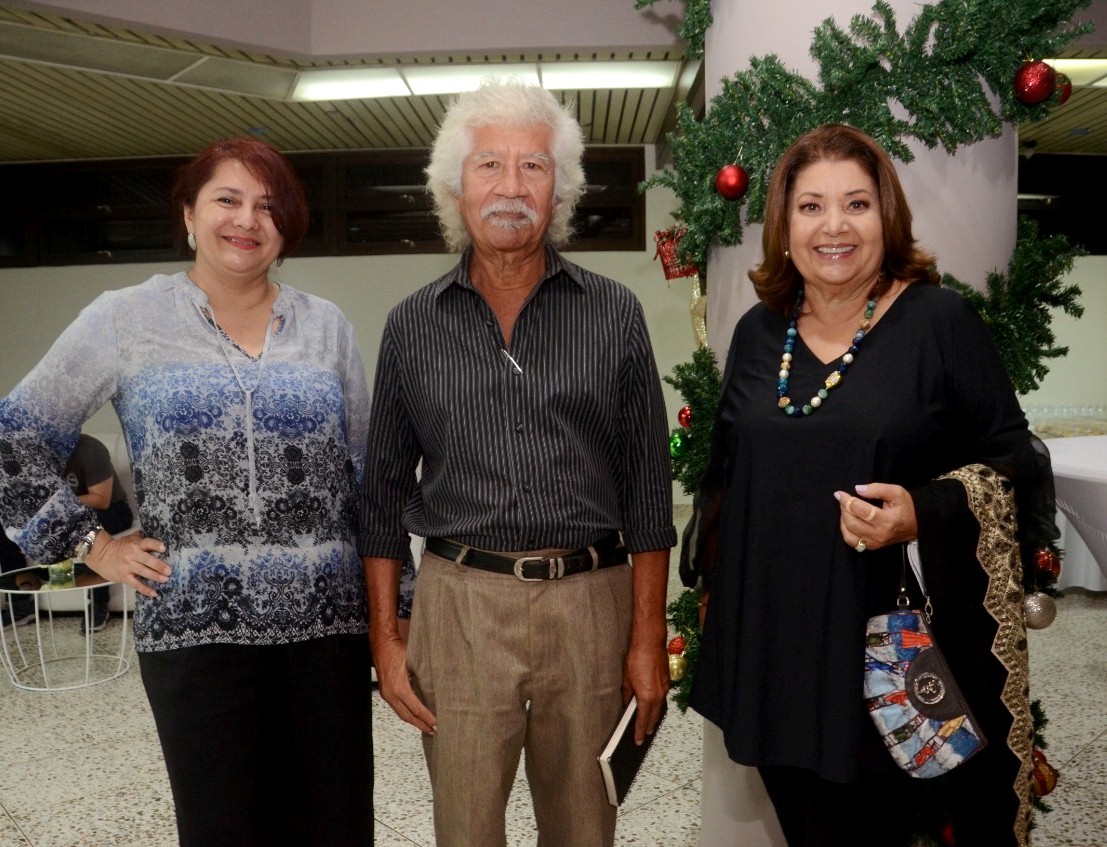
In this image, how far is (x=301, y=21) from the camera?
496cm

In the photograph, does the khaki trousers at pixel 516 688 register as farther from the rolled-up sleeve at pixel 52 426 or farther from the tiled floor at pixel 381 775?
the tiled floor at pixel 381 775

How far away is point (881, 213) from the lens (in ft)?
4.87

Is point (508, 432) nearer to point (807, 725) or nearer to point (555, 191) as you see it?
point (555, 191)

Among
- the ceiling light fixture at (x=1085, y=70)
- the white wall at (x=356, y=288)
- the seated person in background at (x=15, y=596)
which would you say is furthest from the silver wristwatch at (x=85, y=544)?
the white wall at (x=356, y=288)

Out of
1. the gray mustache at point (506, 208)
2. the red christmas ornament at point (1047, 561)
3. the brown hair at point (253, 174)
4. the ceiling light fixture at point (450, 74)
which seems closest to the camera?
the gray mustache at point (506, 208)

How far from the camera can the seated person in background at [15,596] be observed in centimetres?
501

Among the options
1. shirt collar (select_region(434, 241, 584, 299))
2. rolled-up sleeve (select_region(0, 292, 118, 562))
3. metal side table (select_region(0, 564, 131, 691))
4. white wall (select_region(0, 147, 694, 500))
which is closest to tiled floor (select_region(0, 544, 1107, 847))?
metal side table (select_region(0, 564, 131, 691))

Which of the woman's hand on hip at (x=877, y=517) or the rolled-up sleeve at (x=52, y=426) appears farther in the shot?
the rolled-up sleeve at (x=52, y=426)

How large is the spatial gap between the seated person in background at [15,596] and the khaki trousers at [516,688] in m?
4.28

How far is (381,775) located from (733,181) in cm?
243

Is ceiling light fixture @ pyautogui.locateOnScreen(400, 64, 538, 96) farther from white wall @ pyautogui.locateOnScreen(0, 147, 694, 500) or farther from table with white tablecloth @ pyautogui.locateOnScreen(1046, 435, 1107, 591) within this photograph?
table with white tablecloth @ pyautogui.locateOnScreen(1046, 435, 1107, 591)

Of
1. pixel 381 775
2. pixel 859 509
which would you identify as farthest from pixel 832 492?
pixel 381 775

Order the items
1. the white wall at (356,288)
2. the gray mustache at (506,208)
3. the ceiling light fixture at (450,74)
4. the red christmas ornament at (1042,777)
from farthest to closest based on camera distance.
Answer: the white wall at (356,288) < the ceiling light fixture at (450,74) < the red christmas ornament at (1042,777) < the gray mustache at (506,208)

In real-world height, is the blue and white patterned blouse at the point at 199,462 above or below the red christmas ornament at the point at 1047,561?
above
